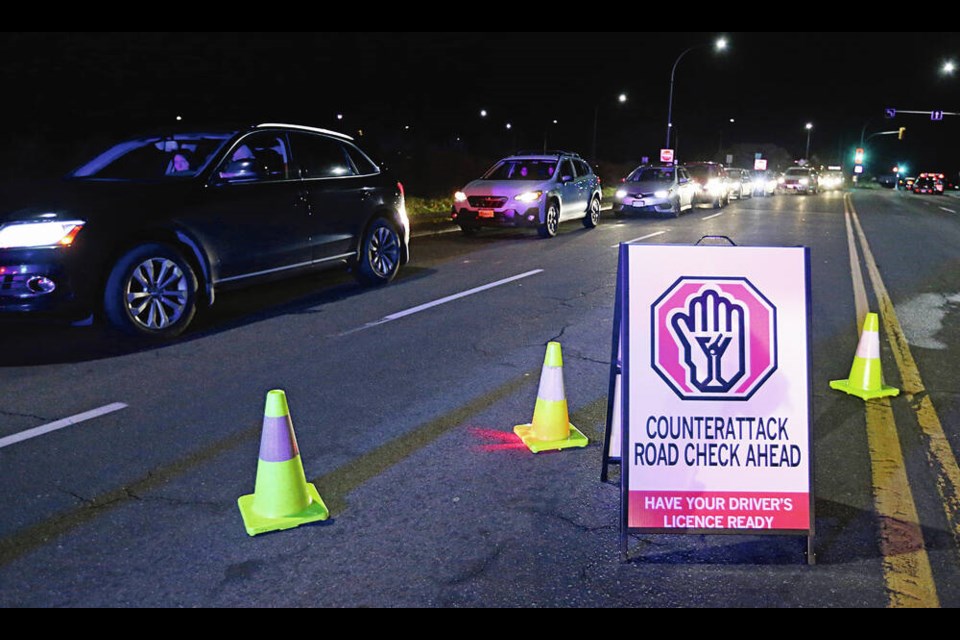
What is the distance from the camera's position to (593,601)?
3.23 metres

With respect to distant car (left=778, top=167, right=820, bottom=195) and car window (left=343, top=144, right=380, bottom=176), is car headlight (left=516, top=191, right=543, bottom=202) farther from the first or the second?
distant car (left=778, top=167, right=820, bottom=195)

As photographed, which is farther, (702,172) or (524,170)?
(702,172)

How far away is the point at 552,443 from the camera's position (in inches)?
191

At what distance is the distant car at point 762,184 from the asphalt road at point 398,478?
36.2 m

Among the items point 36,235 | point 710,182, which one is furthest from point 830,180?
point 36,235

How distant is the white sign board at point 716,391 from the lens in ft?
11.9

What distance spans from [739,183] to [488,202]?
76.5 feet

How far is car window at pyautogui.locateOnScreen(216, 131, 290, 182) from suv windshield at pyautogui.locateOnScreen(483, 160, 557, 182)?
343 inches

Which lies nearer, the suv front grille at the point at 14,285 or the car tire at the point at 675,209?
the suv front grille at the point at 14,285

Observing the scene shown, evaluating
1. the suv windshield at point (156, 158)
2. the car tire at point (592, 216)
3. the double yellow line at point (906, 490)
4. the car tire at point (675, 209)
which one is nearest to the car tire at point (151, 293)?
the suv windshield at point (156, 158)

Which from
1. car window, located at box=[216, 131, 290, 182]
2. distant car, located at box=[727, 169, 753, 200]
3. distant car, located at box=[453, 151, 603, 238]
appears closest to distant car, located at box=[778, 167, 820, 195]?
distant car, located at box=[727, 169, 753, 200]

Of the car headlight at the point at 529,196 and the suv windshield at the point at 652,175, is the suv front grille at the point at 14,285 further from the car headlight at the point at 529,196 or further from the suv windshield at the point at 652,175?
the suv windshield at the point at 652,175

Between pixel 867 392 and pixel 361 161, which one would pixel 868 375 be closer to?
pixel 867 392
